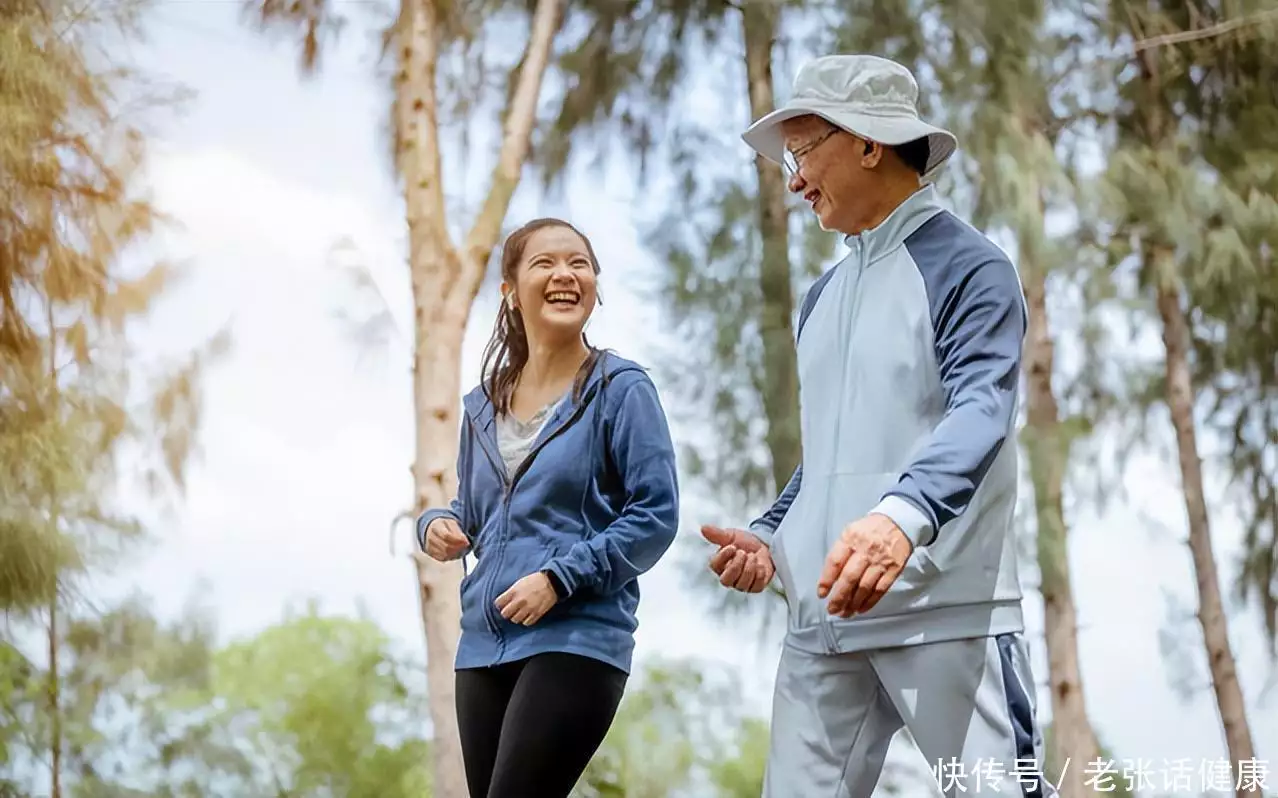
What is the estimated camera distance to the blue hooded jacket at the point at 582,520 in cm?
155

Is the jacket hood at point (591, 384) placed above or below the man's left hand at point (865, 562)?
above

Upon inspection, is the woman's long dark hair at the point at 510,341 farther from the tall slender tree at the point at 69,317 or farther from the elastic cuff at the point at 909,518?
the tall slender tree at the point at 69,317

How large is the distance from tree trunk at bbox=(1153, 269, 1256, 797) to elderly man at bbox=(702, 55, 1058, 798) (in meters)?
2.62

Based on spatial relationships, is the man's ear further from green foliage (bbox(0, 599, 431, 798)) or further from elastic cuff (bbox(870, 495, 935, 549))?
green foliage (bbox(0, 599, 431, 798))

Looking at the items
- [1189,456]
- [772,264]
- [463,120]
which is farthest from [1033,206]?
[463,120]

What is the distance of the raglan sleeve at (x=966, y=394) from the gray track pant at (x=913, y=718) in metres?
0.15

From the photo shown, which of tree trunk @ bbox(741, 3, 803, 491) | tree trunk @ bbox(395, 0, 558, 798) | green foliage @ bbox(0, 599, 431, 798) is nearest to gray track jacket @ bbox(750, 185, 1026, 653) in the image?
tree trunk @ bbox(395, 0, 558, 798)

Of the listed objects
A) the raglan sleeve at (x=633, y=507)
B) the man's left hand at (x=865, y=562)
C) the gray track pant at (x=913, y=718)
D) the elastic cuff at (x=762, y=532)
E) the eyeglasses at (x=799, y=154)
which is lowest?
the gray track pant at (x=913, y=718)

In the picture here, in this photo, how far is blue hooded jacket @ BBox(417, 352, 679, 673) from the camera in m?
1.55

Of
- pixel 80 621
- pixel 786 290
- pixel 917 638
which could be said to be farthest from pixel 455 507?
pixel 80 621

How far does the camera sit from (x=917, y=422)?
135 cm

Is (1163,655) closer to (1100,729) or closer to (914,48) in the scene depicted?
(1100,729)

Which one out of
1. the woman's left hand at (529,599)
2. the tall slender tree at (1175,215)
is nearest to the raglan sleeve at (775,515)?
the woman's left hand at (529,599)

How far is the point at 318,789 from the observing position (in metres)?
3.85
